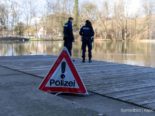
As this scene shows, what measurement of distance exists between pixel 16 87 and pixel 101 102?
1880 millimetres

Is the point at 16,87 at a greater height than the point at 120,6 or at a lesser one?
lesser

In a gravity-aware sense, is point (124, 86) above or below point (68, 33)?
below

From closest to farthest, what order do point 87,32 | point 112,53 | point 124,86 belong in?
point 124,86 < point 87,32 < point 112,53

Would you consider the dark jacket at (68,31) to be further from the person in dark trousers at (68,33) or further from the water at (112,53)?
the water at (112,53)

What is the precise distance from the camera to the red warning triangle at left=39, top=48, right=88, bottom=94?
614cm

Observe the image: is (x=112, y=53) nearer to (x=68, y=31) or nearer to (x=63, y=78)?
(x=68, y=31)

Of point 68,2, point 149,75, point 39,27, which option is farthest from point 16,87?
point 39,27

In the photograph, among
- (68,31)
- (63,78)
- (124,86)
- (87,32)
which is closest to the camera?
(63,78)

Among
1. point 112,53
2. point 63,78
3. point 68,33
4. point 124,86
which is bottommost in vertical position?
point 112,53

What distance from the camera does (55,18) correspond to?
63.8 m

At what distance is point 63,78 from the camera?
619cm

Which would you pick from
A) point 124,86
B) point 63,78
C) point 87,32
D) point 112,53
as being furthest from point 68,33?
point 112,53

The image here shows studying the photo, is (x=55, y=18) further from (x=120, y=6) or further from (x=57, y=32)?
(x=120, y=6)

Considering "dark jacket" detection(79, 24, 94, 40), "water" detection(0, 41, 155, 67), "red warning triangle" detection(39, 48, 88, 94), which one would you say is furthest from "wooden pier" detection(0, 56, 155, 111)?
"water" detection(0, 41, 155, 67)
